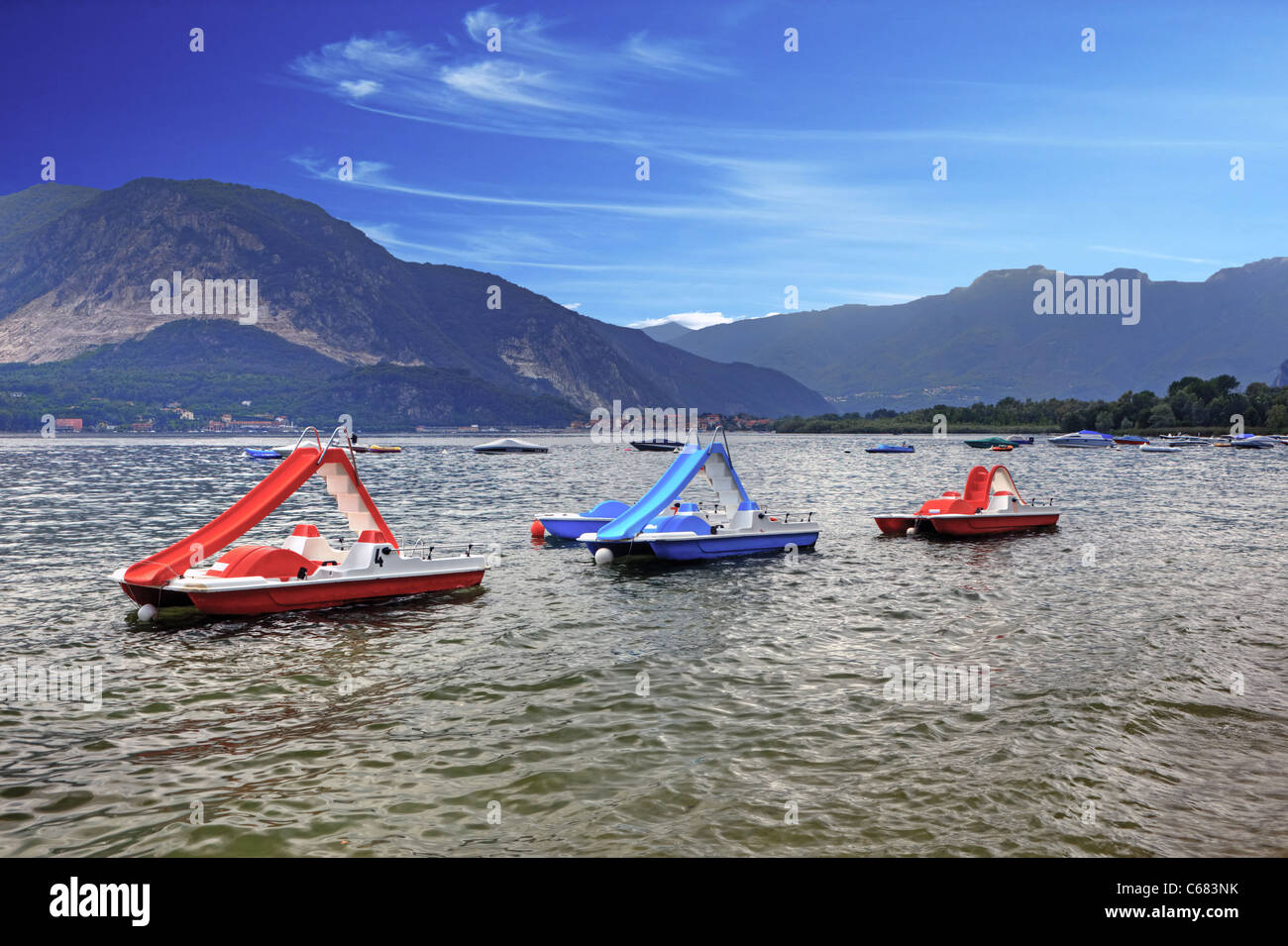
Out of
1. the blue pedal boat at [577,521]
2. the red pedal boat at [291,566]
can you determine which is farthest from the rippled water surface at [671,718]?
the blue pedal boat at [577,521]

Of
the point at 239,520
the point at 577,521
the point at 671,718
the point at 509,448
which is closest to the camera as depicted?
the point at 671,718

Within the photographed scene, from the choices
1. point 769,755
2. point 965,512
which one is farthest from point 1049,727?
point 965,512

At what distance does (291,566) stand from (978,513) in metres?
34.3

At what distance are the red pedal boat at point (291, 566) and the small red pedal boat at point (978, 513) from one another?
2526 centimetres

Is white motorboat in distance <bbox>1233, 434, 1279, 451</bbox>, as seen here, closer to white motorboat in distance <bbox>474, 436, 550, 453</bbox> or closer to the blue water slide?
white motorboat in distance <bbox>474, 436, 550, 453</bbox>

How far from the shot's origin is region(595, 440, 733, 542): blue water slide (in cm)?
3219

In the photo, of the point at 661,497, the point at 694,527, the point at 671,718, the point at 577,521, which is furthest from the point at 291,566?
the point at 577,521

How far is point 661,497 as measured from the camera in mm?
33031

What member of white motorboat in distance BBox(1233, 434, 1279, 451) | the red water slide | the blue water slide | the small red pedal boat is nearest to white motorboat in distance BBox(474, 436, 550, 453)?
the small red pedal boat

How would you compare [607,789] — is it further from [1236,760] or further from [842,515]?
[842,515]

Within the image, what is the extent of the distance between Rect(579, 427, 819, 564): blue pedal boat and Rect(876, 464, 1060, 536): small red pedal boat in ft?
28.4

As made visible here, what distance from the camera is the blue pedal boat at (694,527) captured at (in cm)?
3228

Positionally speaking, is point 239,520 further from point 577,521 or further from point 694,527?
point 577,521
